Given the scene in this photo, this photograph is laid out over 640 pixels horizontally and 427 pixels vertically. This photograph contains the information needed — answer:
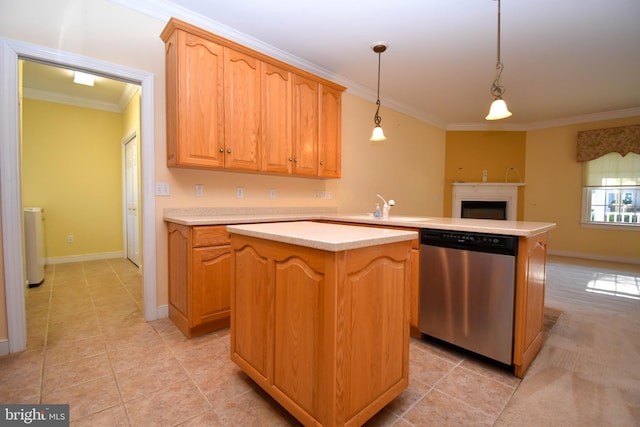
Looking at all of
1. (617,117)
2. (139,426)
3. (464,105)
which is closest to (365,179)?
(464,105)

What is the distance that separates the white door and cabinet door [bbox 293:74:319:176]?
2.63 meters

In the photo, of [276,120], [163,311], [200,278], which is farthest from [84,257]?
[276,120]

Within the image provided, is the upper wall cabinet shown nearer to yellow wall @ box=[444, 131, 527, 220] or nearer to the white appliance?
the white appliance

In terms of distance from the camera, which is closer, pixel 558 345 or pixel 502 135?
pixel 558 345

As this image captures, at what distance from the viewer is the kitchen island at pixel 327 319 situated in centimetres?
111

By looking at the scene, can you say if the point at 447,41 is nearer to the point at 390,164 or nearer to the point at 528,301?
the point at 390,164

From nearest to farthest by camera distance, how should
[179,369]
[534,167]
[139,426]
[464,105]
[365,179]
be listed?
[139,426], [179,369], [365,179], [464,105], [534,167]

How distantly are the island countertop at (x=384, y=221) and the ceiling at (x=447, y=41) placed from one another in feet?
5.56

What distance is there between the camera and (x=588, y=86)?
403 cm

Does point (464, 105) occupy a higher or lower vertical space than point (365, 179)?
higher

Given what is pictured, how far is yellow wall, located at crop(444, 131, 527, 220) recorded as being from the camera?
5977mm

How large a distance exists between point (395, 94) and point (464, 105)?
1.35m

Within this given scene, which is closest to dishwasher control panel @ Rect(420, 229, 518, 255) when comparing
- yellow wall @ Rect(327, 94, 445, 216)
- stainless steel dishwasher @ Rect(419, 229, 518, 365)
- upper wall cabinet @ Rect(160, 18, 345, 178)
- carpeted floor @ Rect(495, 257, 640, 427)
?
stainless steel dishwasher @ Rect(419, 229, 518, 365)

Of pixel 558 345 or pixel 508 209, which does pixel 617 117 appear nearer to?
pixel 508 209
